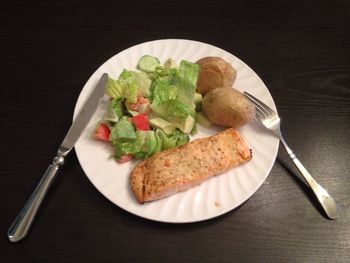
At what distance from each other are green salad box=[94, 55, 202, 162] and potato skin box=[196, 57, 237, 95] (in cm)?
4

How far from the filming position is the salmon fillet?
4.76ft

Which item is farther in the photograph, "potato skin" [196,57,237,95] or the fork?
"potato skin" [196,57,237,95]

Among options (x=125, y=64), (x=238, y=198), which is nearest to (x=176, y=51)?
(x=125, y=64)

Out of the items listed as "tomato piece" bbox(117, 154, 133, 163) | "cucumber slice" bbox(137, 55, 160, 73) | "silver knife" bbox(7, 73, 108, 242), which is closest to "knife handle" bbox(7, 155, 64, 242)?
"silver knife" bbox(7, 73, 108, 242)

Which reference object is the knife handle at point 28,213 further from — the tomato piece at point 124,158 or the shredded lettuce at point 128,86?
the shredded lettuce at point 128,86

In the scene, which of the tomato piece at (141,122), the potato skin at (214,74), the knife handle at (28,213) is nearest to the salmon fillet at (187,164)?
the tomato piece at (141,122)

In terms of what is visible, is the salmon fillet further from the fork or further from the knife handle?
the knife handle

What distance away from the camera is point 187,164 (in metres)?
1.52

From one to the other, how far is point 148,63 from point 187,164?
2.17ft

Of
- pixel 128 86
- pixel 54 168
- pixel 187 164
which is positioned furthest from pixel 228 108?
pixel 54 168

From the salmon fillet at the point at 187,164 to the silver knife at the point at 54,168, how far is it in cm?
34

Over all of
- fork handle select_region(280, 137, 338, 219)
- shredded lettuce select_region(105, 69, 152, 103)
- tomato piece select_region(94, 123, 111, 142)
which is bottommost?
fork handle select_region(280, 137, 338, 219)

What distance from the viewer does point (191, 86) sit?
5.67 ft

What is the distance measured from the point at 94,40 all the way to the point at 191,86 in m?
0.86
